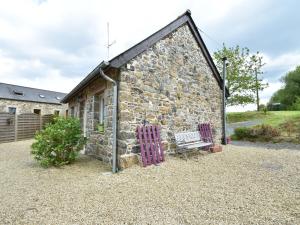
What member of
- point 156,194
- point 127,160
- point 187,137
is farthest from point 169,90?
point 156,194

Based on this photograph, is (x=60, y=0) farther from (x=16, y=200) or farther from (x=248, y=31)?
(x=248, y=31)

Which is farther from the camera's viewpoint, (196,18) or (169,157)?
(196,18)

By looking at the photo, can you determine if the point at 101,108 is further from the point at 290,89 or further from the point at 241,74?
the point at 290,89

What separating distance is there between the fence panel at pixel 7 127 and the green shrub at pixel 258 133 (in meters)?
14.9

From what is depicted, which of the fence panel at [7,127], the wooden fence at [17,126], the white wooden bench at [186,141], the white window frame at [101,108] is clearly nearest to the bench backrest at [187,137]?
the white wooden bench at [186,141]

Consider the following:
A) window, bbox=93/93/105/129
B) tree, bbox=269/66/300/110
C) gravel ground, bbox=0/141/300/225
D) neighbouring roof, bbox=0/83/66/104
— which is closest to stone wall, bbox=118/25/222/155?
gravel ground, bbox=0/141/300/225

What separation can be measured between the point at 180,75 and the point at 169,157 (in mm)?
3029

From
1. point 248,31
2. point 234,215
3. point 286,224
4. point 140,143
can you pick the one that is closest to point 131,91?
point 140,143

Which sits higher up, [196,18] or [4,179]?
[196,18]

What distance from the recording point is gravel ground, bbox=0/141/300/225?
253 cm

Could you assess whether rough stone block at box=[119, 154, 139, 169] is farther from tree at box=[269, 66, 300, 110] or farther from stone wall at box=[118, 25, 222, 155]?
tree at box=[269, 66, 300, 110]

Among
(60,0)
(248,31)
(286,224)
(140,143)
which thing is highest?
(248,31)

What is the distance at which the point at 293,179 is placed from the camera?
3.93 meters

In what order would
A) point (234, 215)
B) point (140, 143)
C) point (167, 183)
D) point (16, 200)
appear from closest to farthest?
point (234, 215) < point (16, 200) < point (167, 183) < point (140, 143)
